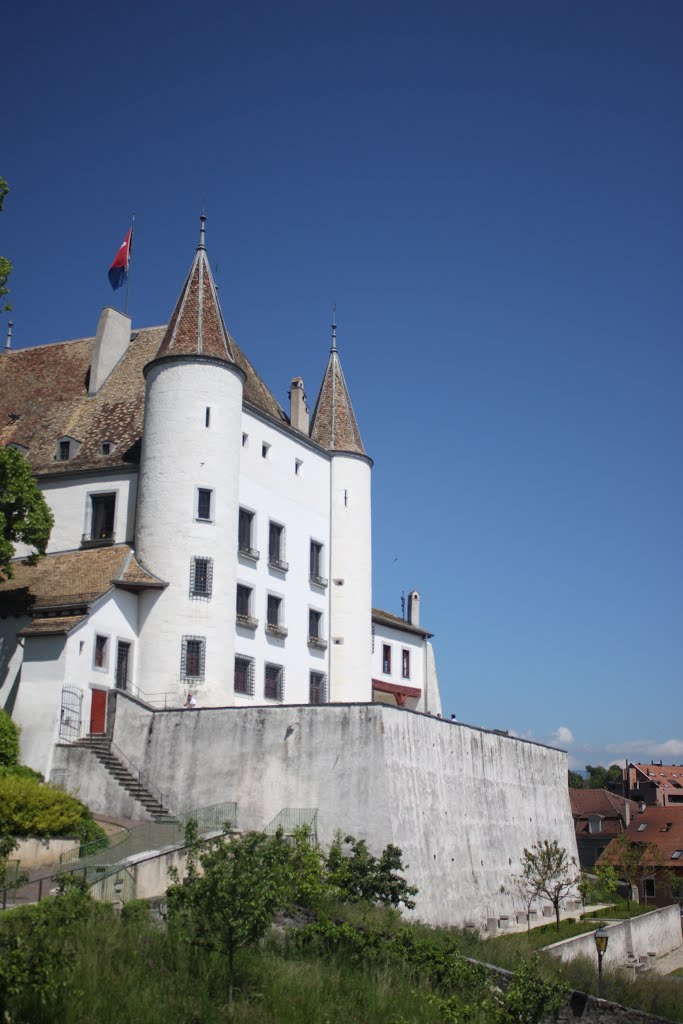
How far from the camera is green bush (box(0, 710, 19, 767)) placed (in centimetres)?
3281

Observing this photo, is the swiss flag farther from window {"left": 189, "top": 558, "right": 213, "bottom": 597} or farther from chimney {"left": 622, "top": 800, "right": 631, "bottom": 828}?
chimney {"left": 622, "top": 800, "right": 631, "bottom": 828}

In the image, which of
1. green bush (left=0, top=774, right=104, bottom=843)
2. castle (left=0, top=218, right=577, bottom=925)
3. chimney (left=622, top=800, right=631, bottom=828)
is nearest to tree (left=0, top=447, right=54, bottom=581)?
castle (left=0, top=218, right=577, bottom=925)

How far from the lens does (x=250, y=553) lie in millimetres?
41906

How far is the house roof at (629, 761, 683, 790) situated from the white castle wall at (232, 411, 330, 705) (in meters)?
70.5

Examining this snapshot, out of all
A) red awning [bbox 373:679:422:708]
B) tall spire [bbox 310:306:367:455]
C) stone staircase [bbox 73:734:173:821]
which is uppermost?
tall spire [bbox 310:306:367:455]

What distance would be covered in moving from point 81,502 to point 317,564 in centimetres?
1019

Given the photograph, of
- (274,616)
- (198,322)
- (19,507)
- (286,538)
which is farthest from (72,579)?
(198,322)

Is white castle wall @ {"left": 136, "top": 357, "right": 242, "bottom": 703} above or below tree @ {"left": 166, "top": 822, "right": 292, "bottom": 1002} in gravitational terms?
above

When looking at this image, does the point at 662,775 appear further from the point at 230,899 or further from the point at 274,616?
the point at 230,899

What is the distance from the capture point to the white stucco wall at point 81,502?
40.6m

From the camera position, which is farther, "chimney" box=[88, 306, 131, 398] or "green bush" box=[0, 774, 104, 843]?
"chimney" box=[88, 306, 131, 398]

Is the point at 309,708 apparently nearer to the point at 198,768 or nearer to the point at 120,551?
the point at 198,768

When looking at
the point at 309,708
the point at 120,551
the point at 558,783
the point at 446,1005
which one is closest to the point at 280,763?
the point at 309,708

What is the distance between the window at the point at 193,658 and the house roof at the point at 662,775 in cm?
7849
